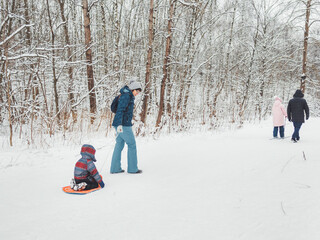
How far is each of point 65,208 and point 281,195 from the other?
268cm

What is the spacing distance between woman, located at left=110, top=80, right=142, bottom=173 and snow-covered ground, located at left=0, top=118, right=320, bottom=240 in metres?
0.23

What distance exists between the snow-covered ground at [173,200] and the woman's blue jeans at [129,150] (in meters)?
0.17

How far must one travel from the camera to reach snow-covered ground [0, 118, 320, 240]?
2115mm

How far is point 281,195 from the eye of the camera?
2.66m

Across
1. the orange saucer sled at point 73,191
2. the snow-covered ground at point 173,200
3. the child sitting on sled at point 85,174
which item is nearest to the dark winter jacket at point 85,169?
the child sitting on sled at point 85,174

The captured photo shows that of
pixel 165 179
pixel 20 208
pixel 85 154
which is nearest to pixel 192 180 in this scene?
pixel 165 179

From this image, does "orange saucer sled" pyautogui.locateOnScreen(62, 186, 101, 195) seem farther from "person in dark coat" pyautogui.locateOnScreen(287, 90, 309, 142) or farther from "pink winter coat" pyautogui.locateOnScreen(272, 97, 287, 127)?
"pink winter coat" pyautogui.locateOnScreen(272, 97, 287, 127)

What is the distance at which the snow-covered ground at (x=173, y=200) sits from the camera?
6.94 feet

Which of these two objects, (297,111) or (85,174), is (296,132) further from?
(85,174)

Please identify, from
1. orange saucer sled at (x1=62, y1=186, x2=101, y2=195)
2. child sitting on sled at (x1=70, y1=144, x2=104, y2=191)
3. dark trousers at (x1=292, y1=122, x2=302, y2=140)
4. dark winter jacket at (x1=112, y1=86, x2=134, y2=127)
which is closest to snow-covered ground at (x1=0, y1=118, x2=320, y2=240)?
orange saucer sled at (x1=62, y1=186, x2=101, y2=195)

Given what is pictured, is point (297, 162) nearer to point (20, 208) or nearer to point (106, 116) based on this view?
point (20, 208)

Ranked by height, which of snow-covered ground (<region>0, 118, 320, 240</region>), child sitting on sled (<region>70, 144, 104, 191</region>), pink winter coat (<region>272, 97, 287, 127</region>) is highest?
pink winter coat (<region>272, 97, 287, 127</region>)

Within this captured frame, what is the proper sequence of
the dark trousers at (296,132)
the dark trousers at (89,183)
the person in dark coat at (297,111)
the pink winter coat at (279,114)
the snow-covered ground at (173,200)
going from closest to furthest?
1. the snow-covered ground at (173,200)
2. the dark trousers at (89,183)
3. the dark trousers at (296,132)
4. the person in dark coat at (297,111)
5. the pink winter coat at (279,114)

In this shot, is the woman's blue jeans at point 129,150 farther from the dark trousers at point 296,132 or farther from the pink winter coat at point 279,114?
the pink winter coat at point 279,114
